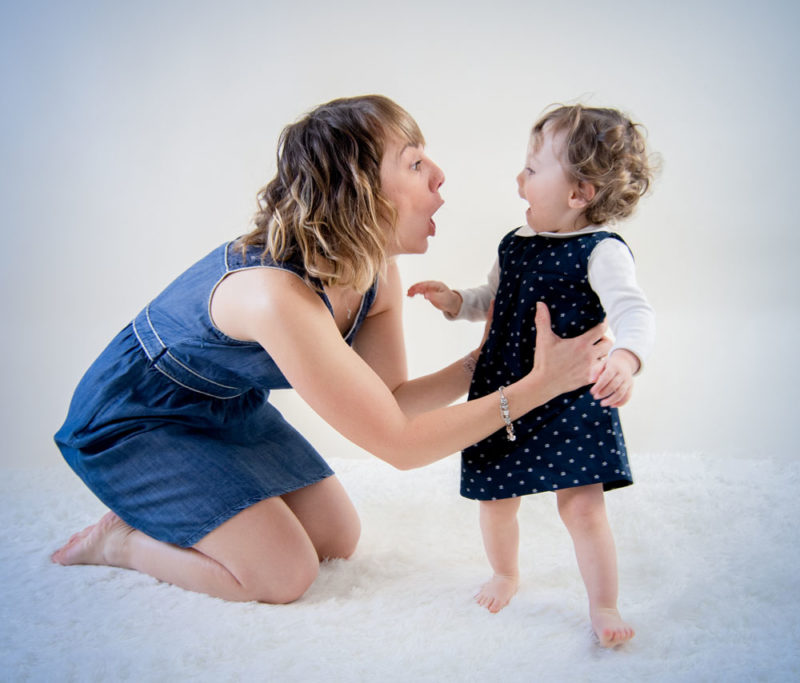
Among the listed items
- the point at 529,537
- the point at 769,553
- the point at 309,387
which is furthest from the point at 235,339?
the point at 769,553

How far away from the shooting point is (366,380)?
1463mm

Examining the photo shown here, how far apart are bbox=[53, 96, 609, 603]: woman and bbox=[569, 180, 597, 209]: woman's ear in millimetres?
255

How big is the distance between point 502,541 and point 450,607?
165 mm

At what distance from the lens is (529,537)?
1825 millimetres

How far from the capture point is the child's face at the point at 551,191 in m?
1.51

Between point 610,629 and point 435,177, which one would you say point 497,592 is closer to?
point 610,629

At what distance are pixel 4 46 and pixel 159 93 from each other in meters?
0.58

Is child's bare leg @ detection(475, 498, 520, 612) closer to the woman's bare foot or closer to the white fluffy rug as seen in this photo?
the white fluffy rug

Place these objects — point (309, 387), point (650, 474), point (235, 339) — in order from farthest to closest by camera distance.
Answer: point (650, 474) → point (235, 339) → point (309, 387)

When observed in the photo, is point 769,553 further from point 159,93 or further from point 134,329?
point 159,93

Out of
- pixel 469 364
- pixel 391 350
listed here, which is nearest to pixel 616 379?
pixel 469 364

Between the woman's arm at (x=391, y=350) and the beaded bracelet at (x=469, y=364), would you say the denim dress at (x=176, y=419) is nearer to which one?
the woman's arm at (x=391, y=350)

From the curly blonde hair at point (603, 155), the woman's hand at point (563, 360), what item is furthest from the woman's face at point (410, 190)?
the woman's hand at point (563, 360)

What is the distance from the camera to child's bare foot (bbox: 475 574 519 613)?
150cm
